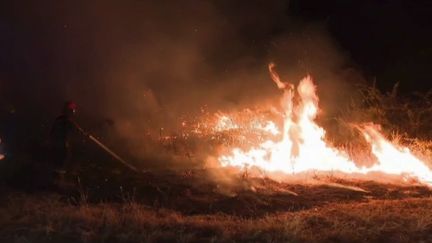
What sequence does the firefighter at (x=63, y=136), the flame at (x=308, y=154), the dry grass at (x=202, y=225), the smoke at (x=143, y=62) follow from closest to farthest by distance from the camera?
1. the dry grass at (x=202, y=225)
2. the firefighter at (x=63, y=136)
3. the flame at (x=308, y=154)
4. the smoke at (x=143, y=62)

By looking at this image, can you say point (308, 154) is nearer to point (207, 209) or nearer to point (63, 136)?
point (207, 209)

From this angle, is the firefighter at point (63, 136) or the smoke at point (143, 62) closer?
the firefighter at point (63, 136)

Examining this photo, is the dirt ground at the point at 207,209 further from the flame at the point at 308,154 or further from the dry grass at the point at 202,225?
the flame at the point at 308,154

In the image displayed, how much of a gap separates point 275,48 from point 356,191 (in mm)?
8105

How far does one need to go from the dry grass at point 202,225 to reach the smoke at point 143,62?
683cm

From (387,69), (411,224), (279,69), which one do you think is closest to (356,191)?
(411,224)

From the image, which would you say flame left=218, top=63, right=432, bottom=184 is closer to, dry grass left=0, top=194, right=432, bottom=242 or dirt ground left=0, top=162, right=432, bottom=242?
dirt ground left=0, top=162, right=432, bottom=242

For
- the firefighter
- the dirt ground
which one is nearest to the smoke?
the firefighter

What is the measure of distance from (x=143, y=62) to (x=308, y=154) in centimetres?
617

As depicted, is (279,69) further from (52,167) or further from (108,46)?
(52,167)

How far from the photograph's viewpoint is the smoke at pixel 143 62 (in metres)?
15.2

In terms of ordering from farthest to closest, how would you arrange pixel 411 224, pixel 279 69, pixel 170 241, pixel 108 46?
pixel 279 69 < pixel 108 46 < pixel 411 224 < pixel 170 241

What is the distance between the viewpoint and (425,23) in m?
19.4

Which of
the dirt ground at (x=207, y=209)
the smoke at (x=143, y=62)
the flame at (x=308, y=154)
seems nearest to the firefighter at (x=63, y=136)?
the dirt ground at (x=207, y=209)
